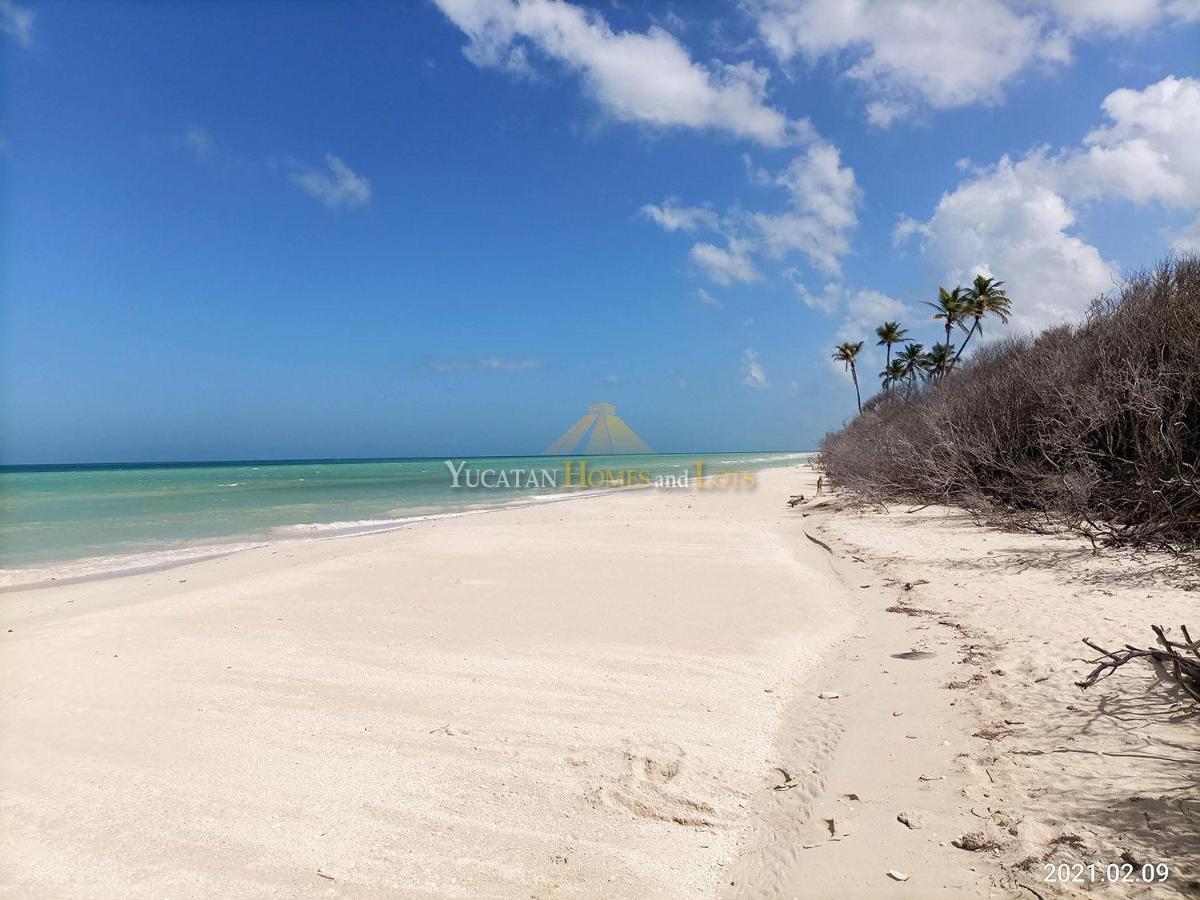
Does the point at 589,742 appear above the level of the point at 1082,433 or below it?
below

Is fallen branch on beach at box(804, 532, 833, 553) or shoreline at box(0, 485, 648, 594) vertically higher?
fallen branch on beach at box(804, 532, 833, 553)

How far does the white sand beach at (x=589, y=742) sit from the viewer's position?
2896mm

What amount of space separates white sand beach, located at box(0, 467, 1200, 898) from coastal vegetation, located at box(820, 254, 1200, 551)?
→ 1.00 metres

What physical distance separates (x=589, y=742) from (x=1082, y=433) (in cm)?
778

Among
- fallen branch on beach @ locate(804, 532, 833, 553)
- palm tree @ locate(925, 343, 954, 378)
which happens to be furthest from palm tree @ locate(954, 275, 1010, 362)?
fallen branch on beach @ locate(804, 532, 833, 553)

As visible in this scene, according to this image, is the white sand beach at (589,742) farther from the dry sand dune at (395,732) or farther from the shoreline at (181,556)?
the shoreline at (181,556)

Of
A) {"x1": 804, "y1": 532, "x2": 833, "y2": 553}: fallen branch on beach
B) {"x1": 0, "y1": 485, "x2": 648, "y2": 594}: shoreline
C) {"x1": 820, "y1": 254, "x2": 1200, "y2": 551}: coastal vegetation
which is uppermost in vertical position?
{"x1": 820, "y1": 254, "x2": 1200, "y2": 551}: coastal vegetation

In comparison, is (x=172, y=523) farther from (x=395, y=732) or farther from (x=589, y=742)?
(x=589, y=742)

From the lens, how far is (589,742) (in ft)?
13.9

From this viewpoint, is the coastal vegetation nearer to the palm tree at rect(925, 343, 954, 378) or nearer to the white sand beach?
the white sand beach

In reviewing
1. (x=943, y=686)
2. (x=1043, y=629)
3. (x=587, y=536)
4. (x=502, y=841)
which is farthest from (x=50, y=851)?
(x=587, y=536)

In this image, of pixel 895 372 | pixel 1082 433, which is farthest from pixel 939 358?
pixel 1082 433

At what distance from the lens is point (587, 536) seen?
48.8 ft

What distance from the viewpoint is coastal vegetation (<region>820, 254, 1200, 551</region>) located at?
722cm
